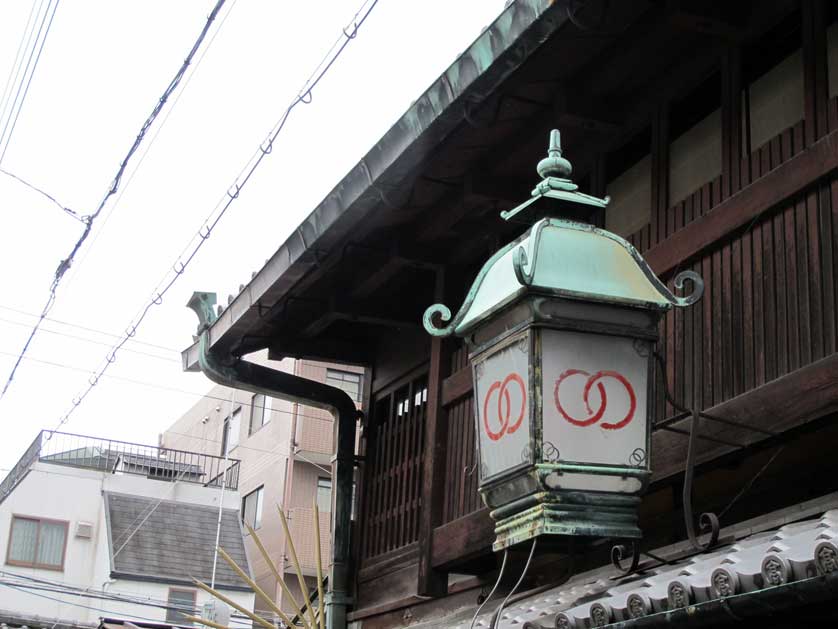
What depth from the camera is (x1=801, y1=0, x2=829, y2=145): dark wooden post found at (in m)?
6.86

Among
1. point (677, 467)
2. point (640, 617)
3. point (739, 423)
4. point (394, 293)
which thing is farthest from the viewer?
point (394, 293)

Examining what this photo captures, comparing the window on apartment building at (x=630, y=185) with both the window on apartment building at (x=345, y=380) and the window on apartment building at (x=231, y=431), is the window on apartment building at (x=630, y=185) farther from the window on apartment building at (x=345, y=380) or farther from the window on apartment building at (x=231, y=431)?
the window on apartment building at (x=231, y=431)

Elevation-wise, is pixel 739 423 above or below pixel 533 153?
below

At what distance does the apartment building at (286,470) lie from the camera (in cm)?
3559

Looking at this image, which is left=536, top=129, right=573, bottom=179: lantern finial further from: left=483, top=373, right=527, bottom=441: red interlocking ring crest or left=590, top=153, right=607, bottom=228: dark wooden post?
left=590, top=153, right=607, bottom=228: dark wooden post

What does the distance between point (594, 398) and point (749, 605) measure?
136cm

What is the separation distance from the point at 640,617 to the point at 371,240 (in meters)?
5.96

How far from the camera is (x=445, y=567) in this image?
1002cm

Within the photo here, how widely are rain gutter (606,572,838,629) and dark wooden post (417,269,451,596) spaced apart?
15.5ft

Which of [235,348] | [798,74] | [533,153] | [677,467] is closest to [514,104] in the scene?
[533,153]

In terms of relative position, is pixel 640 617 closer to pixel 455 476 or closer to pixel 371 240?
pixel 455 476

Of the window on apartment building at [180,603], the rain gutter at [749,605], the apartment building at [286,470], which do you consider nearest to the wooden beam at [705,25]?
the rain gutter at [749,605]

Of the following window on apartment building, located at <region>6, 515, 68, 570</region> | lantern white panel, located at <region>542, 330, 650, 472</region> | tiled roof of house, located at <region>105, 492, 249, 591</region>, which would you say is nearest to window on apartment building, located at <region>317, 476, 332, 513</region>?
tiled roof of house, located at <region>105, 492, 249, 591</region>

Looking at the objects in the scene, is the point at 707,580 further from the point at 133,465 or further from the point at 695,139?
the point at 133,465
